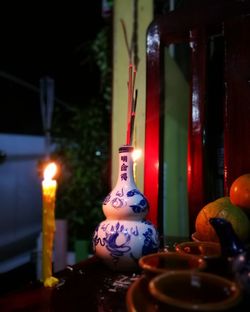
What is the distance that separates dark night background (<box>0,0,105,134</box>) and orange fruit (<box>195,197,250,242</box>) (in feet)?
12.1

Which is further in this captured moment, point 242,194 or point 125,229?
point 242,194

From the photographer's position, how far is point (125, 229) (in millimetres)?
1291

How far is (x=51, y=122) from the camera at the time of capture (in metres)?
5.04

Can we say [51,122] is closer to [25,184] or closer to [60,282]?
[25,184]

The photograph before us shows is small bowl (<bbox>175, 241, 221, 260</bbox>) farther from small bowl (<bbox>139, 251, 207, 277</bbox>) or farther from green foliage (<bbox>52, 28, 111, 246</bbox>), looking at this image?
green foliage (<bbox>52, 28, 111, 246</bbox>)

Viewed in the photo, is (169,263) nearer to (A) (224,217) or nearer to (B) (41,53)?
(A) (224,217)

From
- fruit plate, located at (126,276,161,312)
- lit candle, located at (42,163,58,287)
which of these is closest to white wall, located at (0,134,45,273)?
lit candle, located at (42,163,58,287)

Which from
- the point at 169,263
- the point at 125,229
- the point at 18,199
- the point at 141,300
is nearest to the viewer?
the point at 141,300

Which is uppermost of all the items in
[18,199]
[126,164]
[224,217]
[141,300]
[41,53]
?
[41,53]

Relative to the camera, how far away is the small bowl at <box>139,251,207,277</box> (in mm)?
896

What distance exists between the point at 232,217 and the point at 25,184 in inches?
182

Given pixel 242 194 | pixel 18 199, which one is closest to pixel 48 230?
pixel 242 194

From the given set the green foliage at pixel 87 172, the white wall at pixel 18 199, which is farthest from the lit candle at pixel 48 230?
the white wall at pixel 18 199

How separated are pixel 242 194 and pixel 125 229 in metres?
0.57
